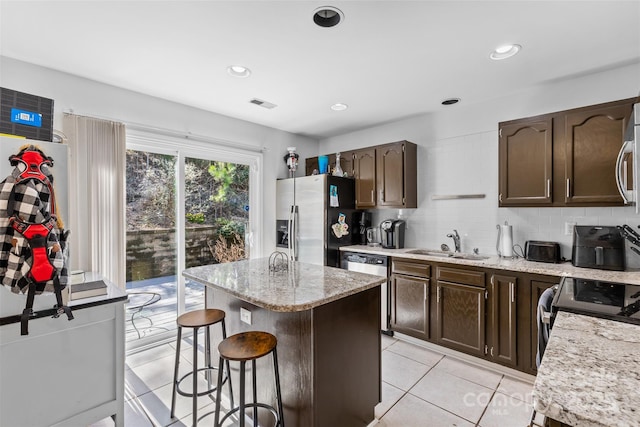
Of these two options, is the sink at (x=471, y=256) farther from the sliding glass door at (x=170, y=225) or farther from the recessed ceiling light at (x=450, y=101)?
the sliding glass door at (x=170, y=225)

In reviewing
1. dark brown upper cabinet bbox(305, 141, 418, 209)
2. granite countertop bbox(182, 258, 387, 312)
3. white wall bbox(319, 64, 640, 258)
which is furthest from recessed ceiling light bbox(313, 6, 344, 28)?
white wall bbox(319, 64, 640, 258)

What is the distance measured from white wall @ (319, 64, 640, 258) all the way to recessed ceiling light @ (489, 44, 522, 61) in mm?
930

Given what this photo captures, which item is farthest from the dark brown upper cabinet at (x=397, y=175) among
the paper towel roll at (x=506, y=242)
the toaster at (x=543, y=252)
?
the toaster at (x=543, y=252)

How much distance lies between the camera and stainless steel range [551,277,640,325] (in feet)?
4.33

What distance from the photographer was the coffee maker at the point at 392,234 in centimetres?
365

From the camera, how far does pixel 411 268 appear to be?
10.4ft

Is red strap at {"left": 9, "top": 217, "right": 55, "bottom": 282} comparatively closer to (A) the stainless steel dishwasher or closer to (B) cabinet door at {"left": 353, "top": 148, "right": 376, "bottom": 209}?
(A) the stainless steel dishwasher

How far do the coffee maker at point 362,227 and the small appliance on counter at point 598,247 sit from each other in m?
2.26

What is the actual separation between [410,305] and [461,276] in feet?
2.15

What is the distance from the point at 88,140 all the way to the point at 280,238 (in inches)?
97.6

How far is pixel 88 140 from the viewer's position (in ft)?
8.64

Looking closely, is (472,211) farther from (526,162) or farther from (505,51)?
(505,51)

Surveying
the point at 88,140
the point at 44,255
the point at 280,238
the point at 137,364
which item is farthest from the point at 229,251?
the point at 44,255

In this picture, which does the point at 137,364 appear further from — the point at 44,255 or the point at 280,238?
the point at 280,238
